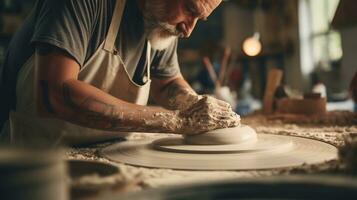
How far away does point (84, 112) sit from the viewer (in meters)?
1.64

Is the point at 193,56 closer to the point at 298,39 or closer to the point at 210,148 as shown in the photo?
the point at 298,39

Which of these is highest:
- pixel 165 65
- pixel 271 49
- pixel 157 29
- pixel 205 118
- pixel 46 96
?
pixel 271 49

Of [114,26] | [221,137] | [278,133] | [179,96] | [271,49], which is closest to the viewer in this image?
[221,137]

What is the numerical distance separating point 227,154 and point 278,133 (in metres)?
0.64

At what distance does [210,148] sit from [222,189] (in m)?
0.76

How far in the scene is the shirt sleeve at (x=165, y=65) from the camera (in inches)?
97.8

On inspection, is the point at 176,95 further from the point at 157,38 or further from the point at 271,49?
the point at 271,49

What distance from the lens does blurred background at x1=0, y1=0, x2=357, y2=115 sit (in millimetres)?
6402

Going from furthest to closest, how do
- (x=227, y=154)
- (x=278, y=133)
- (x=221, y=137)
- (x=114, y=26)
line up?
(x=278, y=133)
(x=114, y=26)
(x=221, y=137)
(x=227, y=154)

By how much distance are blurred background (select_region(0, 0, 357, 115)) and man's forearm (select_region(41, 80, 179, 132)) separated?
378 cm

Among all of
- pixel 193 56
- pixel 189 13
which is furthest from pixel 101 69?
pixel 193 56

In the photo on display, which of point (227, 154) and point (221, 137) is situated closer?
point (227, 154)

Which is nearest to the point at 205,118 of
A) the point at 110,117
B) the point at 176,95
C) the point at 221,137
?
the point at 221,137

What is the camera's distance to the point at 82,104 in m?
1.63
